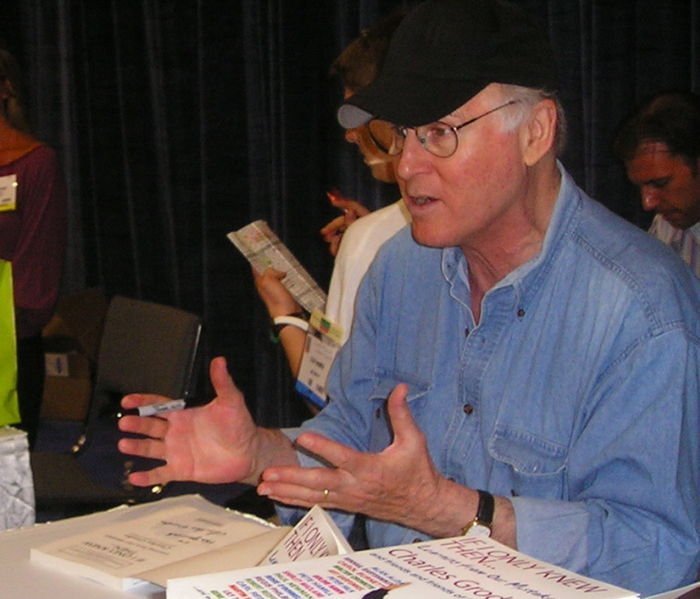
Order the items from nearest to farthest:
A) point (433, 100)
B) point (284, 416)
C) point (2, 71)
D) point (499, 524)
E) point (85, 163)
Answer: point (499, 524) → point (433, 100) → point (2, 71) → point (284, 416) → point (85, 163)

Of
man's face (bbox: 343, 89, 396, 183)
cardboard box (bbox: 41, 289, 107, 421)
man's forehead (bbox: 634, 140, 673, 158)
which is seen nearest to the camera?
man's face (bbox: 343, 89, 396, 183)

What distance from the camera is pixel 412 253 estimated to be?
2059mm

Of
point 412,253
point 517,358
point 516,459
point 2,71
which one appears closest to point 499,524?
point 516,459

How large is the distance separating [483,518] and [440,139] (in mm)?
584

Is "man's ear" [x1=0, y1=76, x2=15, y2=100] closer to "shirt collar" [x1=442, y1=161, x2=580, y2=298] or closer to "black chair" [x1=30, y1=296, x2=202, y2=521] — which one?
"black chair" [x1=30, y1=296, x2=202, y2=521]

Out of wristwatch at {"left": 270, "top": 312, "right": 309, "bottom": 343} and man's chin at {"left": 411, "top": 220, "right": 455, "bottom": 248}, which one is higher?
man's chin at {"left": 411, "top": 220, "right": 455, "bottom": 248}

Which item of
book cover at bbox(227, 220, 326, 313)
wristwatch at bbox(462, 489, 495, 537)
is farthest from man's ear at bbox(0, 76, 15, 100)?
wristwatch at bbox(462, 489, 495, 537)

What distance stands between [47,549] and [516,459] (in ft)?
2.28

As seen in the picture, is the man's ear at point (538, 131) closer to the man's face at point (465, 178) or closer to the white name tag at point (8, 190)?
the man's face at point (465, 178)

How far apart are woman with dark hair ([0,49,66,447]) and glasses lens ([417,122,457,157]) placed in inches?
83.3

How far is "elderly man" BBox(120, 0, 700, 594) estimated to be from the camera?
1603 millimetres

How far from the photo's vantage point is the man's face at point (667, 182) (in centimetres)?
334

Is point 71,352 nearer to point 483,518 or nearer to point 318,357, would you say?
point 318,357

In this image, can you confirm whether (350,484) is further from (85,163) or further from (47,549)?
(85,163)
